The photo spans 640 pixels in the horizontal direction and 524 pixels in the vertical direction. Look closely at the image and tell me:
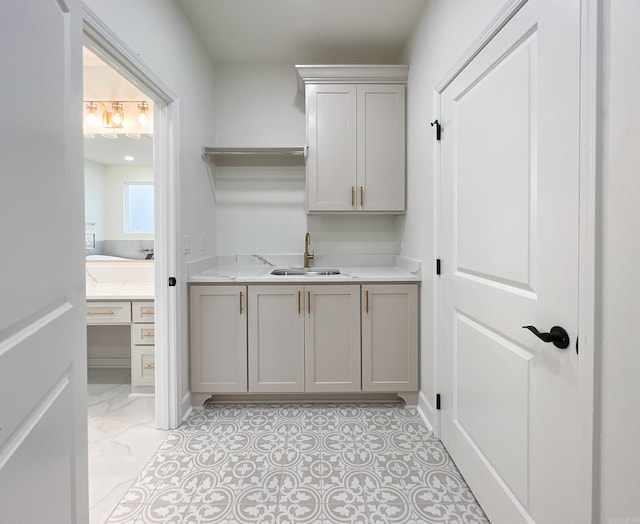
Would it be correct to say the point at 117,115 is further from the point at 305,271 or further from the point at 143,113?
the point at 305,271

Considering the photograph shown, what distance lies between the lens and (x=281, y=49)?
105 inches

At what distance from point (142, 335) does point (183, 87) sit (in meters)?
1.78

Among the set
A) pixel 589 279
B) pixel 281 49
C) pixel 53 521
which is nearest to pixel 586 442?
pixel 589 279

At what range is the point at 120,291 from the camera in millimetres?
2670

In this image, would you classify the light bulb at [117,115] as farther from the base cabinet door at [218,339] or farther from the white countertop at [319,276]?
the base cabinet door at [218,339]

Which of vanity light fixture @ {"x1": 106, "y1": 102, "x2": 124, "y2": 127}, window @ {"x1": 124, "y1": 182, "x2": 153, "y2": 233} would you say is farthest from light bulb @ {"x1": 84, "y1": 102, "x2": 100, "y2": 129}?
window @ {"x1": 124, "y1": 182, "x2": 153, "y2": 233}

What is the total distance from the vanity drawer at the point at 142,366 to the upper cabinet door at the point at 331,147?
1656 millimetres

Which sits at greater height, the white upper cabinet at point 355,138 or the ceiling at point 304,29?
the ceiling at point 304,29

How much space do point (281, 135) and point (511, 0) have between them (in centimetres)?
203

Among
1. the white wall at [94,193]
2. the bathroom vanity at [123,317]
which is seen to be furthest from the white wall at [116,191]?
the bathroom vanity at [123,317]

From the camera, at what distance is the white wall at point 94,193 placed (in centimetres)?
281

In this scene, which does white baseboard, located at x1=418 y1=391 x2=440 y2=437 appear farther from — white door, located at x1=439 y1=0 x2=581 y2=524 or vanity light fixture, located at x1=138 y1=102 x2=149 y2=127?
vanity light fixture, located at x1=138 y1=102 x2=149 y2=127

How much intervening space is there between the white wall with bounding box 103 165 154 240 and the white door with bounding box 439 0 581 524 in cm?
254

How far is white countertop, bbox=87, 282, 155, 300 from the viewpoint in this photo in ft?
8.23
